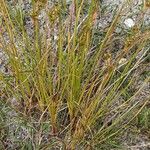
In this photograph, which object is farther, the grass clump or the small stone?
the small stone

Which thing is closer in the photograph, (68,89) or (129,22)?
(68,89)

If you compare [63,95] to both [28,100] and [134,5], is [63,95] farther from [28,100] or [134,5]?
[134,5]

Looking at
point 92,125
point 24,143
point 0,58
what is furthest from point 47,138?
point 0,58

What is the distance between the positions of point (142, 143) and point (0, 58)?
2.52 feet

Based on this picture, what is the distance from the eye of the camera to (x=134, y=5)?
2.14m

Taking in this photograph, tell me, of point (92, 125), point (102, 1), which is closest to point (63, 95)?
point (92, 125)

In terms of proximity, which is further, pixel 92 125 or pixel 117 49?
pixel 117 49

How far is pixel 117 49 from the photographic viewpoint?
197cm

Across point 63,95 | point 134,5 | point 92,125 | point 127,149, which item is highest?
point 134,5

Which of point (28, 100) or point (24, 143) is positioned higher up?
point (28, 100)

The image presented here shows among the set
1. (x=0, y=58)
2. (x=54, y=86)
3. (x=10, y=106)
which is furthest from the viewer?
(x=0, y=58)

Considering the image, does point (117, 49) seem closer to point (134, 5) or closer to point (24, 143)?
point (134, 5)

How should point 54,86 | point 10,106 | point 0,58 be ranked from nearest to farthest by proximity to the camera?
point 54,86 → point 10,106 → point 0,58

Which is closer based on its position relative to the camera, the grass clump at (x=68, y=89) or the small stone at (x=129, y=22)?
the grass clump at (x=68, y=89)
